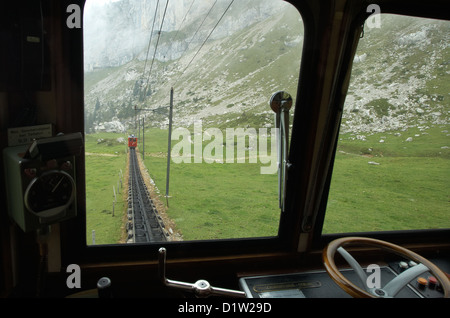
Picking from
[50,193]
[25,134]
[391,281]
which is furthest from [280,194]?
[25,134]

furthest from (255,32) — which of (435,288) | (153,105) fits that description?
(435,288)

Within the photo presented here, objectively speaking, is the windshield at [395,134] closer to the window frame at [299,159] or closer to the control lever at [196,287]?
the window frame at [299,159]

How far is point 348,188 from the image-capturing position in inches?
90.0

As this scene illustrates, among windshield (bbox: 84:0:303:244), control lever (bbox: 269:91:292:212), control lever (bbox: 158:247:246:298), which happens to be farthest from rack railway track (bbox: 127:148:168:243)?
control lever (bbox: 269:91:292:212)

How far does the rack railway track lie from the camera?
197 centimetres

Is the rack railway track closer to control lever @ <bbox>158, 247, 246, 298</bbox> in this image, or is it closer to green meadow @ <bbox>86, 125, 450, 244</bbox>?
green meadow @ <bbox>86, 125, 450, 244</bbox>

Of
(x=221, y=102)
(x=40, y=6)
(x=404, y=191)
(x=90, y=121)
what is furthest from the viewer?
(x=404, y=191)

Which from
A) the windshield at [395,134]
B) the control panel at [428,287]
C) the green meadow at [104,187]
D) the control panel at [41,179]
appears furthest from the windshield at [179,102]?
the control panel at [428,287]

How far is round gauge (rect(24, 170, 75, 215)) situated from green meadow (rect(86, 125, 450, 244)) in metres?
0.53

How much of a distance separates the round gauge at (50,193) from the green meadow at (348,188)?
1.73 feet

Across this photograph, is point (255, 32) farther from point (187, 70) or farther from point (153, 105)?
point (153, 105)

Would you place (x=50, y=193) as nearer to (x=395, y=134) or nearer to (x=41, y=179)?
(x=41, y=179)
